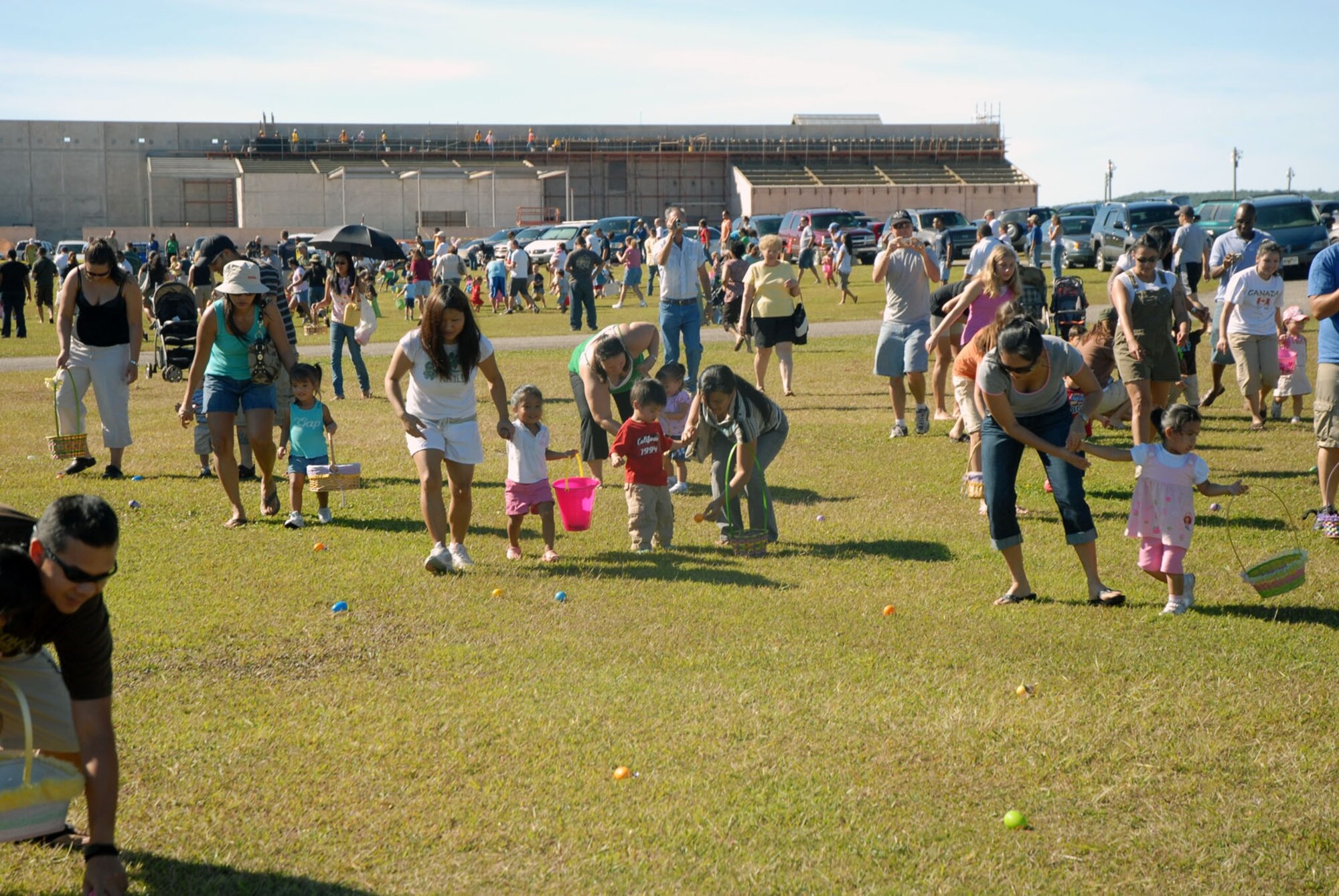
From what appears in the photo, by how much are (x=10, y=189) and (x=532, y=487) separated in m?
66.9

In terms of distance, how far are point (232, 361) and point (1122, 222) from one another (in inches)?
1112

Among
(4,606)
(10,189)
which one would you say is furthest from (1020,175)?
(4,606)

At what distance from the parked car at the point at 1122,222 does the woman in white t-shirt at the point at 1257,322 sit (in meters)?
20.7

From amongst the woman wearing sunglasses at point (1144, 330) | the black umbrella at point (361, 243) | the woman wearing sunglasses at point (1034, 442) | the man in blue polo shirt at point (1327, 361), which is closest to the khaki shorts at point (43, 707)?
the woman wearing sunglasses at point (1034, 442)

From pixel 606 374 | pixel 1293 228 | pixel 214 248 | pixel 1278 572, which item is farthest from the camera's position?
pixel 1293 228

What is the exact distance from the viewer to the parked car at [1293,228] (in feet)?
89.6

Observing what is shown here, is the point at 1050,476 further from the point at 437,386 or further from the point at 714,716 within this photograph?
the point at 437,386

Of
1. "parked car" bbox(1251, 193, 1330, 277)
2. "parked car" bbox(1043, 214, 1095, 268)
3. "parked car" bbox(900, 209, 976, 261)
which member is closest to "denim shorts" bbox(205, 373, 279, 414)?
"parked car" bbox(1251, 193, 1330, 277)

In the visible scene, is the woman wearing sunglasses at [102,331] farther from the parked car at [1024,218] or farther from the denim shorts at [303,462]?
the parked car at [1024,218]

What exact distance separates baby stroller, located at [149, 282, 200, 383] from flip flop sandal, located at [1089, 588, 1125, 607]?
26.9ft

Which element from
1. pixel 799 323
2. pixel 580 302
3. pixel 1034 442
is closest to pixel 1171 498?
pixel 1034 442

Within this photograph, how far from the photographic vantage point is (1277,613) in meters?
6.64

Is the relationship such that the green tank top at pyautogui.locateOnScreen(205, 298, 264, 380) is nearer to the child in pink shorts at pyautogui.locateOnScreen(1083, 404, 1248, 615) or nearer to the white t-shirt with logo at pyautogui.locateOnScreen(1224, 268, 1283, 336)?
the child in pink shorts at pyautogui.locateOnScreen(1083, 404, 1248, 615)

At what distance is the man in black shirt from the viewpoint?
84.3ft
